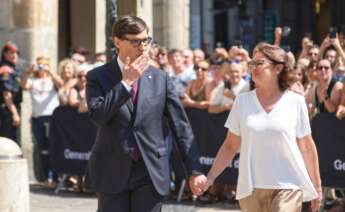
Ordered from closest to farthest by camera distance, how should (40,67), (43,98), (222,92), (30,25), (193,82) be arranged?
(222,92), (193,82), (43,98), (40,67), (30,25)

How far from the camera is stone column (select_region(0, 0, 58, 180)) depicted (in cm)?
1591

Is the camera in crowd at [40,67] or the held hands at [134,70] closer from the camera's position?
the held hands at [134,70]

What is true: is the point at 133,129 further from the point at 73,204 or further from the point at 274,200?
the point at 73,204

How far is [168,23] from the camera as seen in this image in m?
22.6

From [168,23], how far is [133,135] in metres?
16.2

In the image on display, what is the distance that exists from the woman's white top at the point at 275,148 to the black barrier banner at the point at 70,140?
6655 millimetres

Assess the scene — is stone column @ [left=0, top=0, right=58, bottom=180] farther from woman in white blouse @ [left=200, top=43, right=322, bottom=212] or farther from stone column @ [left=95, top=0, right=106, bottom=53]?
woman in white blouse @ [left=200, top=43, right=322, bottom=212]

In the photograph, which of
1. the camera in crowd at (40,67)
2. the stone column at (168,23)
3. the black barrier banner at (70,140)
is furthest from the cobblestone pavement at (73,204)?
the stone column at (168,23)

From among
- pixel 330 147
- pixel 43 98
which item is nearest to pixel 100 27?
pixel 43 98

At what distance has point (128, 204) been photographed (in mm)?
6566

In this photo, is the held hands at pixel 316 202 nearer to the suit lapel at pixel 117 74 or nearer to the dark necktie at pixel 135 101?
the dark necktie at pixel 135 101

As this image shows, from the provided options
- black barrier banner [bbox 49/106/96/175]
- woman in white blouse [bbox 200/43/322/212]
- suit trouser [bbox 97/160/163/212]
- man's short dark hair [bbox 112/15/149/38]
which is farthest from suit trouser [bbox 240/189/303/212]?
black barrier banner [bbox 49/106/96/175]

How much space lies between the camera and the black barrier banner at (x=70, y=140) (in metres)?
13.2

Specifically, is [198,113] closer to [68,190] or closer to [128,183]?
[68,190]
